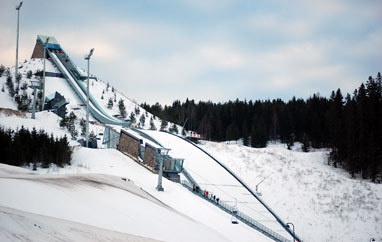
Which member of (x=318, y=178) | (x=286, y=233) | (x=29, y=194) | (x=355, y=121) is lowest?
(x=286, y=233)

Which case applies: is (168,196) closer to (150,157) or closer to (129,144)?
(150,157)

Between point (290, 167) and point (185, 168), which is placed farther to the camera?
point (290, 167)

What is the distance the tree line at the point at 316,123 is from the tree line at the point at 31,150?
3111 cm

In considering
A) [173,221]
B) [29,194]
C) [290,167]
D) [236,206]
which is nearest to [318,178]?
[290,167]

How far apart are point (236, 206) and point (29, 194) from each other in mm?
18546

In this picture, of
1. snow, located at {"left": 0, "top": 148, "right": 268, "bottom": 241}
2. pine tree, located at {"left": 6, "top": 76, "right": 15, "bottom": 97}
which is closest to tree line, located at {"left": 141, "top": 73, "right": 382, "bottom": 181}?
snow, located at {"left": 0, "top": 148, "right": 268, "bottom": 241}

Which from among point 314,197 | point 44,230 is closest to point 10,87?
point 314,197

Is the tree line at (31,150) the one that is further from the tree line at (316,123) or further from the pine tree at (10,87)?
the tree line at (316,123)

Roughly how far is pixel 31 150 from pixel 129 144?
10.4 m

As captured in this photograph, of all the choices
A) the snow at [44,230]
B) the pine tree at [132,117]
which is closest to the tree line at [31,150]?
the snow at [44,230]

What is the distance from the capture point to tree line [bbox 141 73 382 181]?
36.8 meters

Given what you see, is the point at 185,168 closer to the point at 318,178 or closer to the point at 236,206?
the point at 236,206

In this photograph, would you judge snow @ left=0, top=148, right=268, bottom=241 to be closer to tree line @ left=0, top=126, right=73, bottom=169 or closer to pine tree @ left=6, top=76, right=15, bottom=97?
tree line @ left=0, top=126, right=73, bottom=169

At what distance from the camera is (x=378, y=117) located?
38500 millimetres
